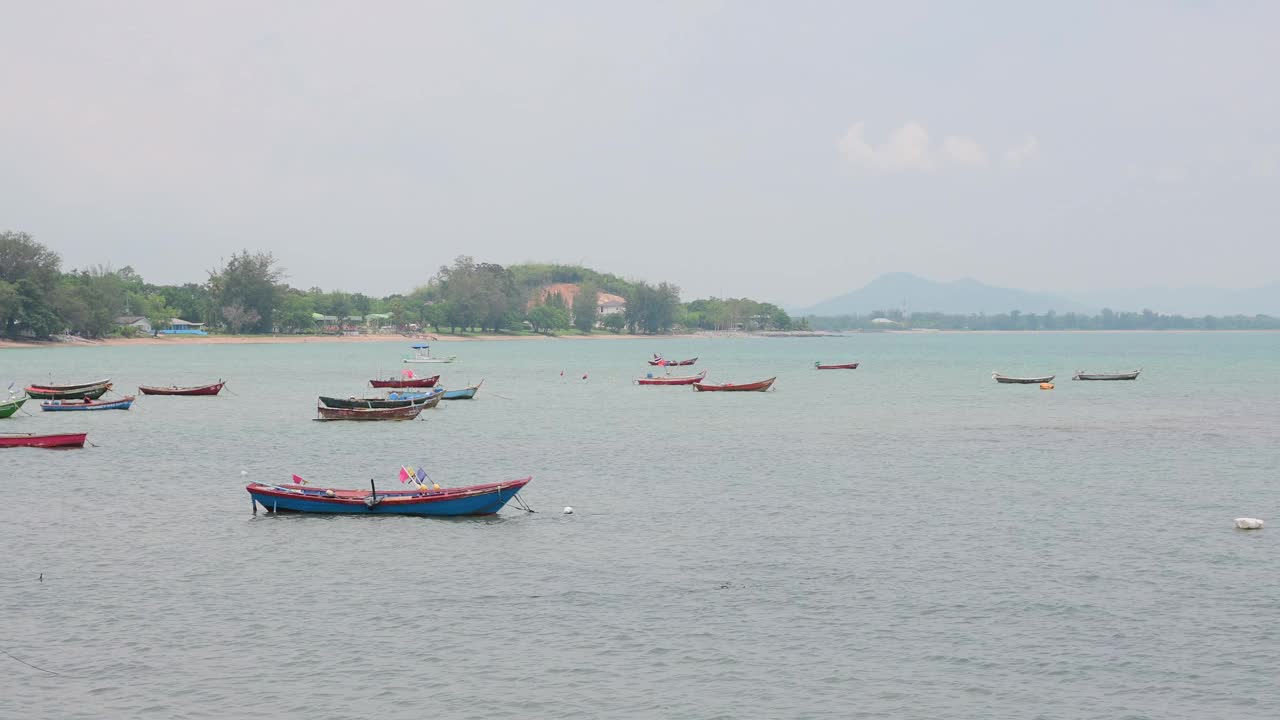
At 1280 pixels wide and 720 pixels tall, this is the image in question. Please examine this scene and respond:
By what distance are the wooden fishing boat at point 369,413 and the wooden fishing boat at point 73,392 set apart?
2072 cm

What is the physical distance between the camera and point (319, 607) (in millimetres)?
25594

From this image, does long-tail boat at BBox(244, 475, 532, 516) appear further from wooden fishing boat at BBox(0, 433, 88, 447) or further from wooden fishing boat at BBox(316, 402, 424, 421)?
wooden fishing boat at BBox(316, 402, 424, 421)

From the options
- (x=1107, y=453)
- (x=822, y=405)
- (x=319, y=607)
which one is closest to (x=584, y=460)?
(x=1107, y=453)

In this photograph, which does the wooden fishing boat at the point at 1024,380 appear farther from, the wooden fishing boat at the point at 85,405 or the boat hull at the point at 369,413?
the wooden fishing boat at the point at 85,405

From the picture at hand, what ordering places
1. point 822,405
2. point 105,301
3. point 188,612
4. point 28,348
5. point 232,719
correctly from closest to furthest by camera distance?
1. point 232,719
2. point 188,612
3. point 822,405
4. point 28,348
5. point 105,301

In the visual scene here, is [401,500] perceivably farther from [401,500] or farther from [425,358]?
[425,358]

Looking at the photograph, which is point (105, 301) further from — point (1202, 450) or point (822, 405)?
point (1202, 450)

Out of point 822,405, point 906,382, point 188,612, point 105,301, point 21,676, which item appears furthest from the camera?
point 105,301

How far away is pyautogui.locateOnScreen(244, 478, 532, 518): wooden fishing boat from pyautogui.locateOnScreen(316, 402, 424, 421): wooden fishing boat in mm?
33314

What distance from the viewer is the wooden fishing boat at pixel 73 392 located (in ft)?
267

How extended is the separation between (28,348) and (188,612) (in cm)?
17981

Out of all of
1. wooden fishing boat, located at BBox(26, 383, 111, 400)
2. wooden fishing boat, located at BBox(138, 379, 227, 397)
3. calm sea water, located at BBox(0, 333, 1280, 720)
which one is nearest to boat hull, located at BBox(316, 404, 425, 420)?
calm sea water, located at BBox(0, 333, 1280, 720)

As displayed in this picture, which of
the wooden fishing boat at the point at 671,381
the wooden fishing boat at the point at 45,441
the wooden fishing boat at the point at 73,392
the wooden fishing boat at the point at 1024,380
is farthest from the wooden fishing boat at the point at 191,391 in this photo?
the wooden fishing boat at the point at 1024,380

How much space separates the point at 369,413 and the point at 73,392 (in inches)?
1052
